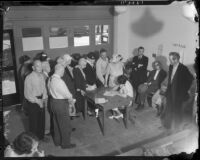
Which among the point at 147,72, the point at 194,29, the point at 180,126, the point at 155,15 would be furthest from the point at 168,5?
the point at 180,126

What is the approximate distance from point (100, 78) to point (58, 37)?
39 centimetres

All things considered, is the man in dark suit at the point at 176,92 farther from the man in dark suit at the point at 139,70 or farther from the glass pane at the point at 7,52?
the glass pane at the point at 7,52

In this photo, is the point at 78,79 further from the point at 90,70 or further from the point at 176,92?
the point at 176,92

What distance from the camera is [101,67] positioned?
161 cm

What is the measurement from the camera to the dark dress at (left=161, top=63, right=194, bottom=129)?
165 centimetres

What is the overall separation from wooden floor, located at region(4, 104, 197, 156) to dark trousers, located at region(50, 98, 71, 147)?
0.12 feet

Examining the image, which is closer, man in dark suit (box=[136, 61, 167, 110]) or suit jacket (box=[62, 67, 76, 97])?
suit jacket (box=[62, 67, 76, 97])

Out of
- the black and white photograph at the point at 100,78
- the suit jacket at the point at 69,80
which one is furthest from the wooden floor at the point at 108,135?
the suit jacket at the point at 69,80

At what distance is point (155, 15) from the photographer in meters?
1.59

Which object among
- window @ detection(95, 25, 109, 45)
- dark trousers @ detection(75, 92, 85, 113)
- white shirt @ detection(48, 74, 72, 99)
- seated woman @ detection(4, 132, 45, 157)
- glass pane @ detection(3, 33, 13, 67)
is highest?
window @ detection(95, 25, 109, 45)

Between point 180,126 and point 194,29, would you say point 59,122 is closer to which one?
point 180,126

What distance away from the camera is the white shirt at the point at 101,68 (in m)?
1.60

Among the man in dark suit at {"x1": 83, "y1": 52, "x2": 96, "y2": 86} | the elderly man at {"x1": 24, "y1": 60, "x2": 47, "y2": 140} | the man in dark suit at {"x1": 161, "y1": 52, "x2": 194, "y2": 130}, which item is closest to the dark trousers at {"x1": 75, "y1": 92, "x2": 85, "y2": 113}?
the man in dark suit at {"x1": 83, "y1": 52, "x2": 96, "y2": 86}

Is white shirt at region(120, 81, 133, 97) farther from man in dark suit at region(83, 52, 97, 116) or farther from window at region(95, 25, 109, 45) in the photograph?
window at region(95, 25, 109, 45)
